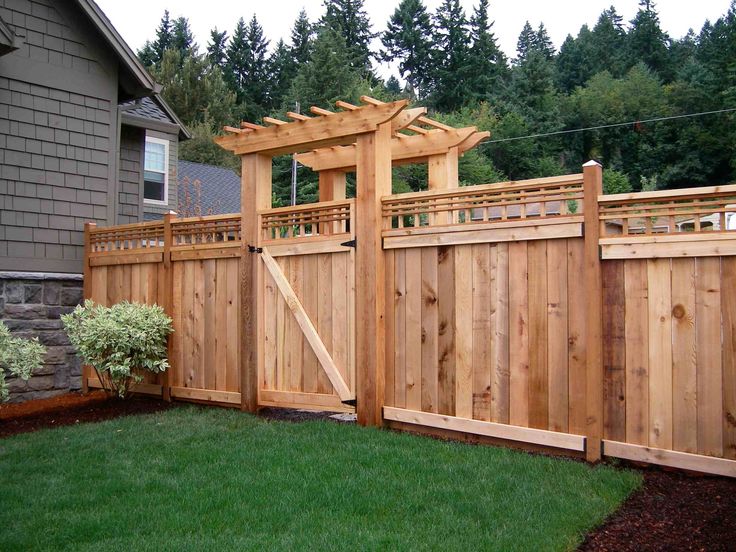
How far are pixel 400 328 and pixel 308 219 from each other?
137 cm

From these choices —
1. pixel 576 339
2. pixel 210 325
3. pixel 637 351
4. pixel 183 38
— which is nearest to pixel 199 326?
pixel 210 325

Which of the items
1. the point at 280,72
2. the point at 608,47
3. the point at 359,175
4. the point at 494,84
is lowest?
the point at 359,175

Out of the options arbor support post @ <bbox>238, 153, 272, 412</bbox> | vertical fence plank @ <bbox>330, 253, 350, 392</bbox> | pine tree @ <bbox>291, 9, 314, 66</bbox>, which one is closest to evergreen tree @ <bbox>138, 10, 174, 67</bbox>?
pine tree @ <bbox>291, 9, 314, 66</bbox>

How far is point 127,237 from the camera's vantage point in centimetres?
721

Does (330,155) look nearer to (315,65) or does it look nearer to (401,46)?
(315,65)

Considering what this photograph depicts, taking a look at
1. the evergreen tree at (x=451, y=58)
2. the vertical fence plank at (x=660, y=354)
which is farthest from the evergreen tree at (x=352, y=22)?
the vertical fence plank at (x=660, y=354)

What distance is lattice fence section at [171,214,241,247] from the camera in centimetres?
638

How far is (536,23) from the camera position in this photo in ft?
139

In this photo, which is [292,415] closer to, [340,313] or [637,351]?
[340,313]

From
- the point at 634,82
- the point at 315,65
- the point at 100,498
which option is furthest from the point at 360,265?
the point at 634,82

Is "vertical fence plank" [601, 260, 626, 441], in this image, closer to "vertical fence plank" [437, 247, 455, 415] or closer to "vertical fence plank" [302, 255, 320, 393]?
"vertical fence plank" [437, 247, 455, 415]

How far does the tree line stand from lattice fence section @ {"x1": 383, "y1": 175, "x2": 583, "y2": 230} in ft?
63.7

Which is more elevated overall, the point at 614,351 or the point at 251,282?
the point at 251,282

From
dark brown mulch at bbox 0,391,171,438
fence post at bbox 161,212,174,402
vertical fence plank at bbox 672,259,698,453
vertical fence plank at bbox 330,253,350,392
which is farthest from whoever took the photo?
fence post at bbox 161,212,174,402
